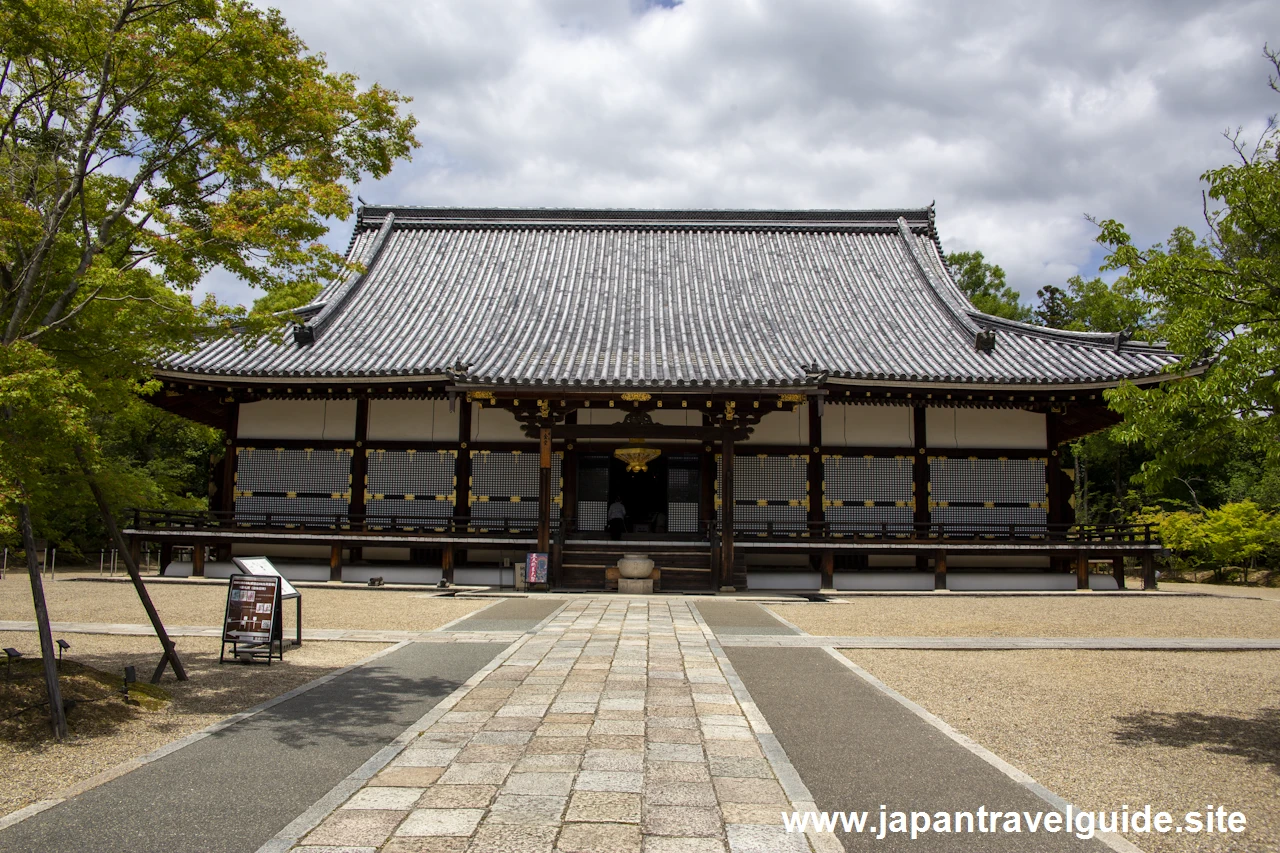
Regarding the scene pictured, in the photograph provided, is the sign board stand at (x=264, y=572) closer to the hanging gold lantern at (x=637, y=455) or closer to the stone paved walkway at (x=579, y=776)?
the stone paved walkway at (x=579, y=776)

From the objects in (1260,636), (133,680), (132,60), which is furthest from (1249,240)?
(133,680)

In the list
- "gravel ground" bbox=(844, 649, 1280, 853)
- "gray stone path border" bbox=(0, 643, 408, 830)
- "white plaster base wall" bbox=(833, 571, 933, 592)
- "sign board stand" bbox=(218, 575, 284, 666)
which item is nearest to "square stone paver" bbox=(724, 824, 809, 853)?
"gravel ground" bbox=(844, 649, 1280, 853)

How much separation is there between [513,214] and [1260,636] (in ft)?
69.0

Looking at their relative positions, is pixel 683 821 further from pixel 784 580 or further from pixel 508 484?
pixel 508 484

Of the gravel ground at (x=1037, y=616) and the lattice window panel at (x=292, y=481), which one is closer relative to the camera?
the gravel ground at (x=1037, y=616)

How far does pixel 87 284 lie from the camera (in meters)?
6.41

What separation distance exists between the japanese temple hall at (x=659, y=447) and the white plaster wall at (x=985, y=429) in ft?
0.17

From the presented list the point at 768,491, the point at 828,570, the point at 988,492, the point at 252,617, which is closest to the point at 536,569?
the point at 768,491

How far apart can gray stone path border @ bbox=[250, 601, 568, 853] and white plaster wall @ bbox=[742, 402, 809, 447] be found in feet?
37.7

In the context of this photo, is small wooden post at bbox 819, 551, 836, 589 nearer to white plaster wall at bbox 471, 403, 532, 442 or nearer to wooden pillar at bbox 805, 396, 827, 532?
wooden pillar at bbox 805, 396, 827, 532

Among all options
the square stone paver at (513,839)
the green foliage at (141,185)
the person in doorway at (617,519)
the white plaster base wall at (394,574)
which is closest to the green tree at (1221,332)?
the square stone paver at (513,839)

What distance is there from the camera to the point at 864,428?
17766 mm

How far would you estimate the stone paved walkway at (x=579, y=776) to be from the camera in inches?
144

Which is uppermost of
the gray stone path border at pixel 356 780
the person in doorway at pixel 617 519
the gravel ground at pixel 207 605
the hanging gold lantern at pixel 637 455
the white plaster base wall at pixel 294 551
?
the hanging gold lantern at pixel 637 455
